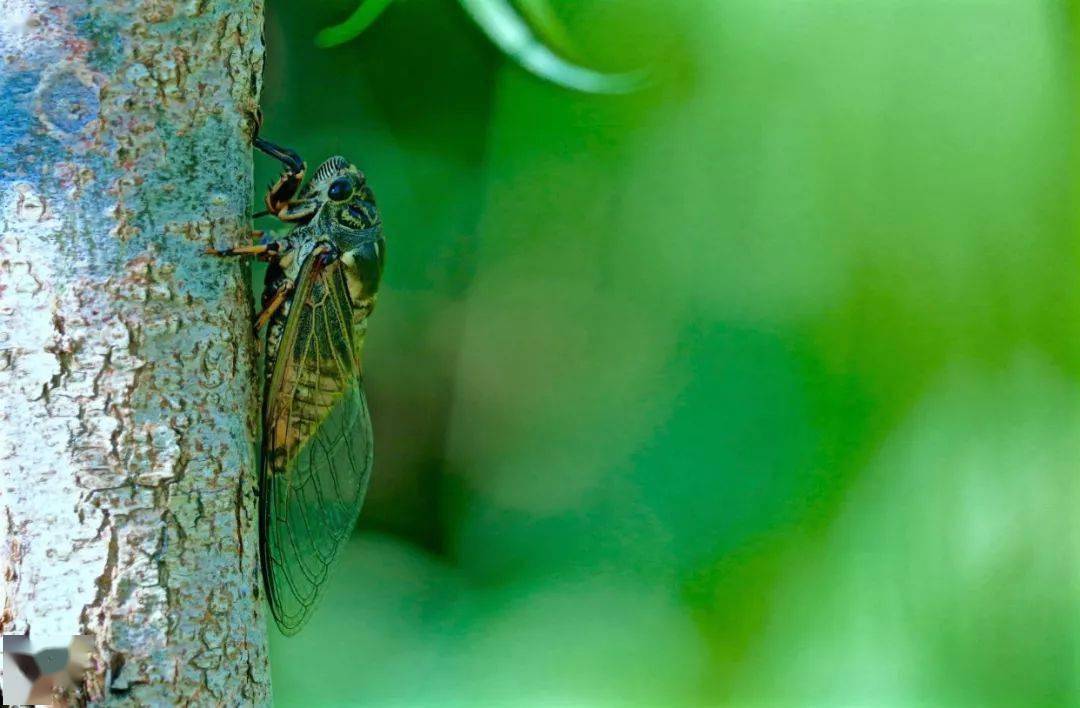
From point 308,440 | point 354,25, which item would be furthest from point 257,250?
point 354,25

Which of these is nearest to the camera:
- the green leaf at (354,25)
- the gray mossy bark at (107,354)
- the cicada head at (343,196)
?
the gray mossy bark at (107,354)

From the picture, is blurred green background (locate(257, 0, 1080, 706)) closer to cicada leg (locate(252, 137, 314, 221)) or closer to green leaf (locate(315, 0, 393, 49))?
green leaf (locate(315, 0, 393, 49))

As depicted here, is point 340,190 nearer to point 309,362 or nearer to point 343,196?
point 343,196

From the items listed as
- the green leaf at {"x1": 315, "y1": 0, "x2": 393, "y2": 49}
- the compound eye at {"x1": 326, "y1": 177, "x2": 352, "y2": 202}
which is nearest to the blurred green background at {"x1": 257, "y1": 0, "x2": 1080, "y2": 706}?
the green leaf at {"x1": 315, "y1": 0, "x2": 393, "y2": 49}

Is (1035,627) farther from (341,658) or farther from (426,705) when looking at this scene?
(341,658)

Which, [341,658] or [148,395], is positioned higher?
[148,395]

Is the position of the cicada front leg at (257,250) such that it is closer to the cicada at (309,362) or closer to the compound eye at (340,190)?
the cicada at (309,362)

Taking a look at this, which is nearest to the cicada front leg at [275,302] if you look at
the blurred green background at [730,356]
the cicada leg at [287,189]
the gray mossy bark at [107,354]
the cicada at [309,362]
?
the cicada at [309,362]

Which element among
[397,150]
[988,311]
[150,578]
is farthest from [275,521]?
[988,311]
